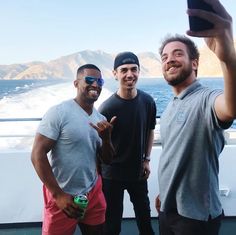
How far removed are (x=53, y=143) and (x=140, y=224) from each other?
3.15ft

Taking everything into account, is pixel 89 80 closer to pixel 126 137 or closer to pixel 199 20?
pixel 126 137

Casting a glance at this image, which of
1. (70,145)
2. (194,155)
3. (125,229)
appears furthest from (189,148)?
(125,229)

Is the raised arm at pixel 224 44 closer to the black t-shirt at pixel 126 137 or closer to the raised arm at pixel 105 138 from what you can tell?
the raised arm at pixel 105 138

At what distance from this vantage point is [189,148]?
1.09 meters

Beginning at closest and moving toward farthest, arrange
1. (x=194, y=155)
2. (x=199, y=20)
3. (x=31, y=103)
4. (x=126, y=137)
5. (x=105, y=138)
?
(x=199, y=20) → (x=194, y=155) → (x=105, y=138) → (x=126, y=137) → (x=31, y=103)

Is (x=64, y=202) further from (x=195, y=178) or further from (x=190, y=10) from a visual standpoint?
(x=190, y=10)

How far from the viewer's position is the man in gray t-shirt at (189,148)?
1043 mm

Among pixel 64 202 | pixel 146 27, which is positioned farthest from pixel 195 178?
pixel 146 27

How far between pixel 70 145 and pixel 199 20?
37.5 inches

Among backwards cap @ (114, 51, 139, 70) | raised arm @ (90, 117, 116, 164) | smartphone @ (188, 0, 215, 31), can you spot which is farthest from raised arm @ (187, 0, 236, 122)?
backwards cap @ (114, 51, 139, 70)

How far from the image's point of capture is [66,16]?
9.45 metres

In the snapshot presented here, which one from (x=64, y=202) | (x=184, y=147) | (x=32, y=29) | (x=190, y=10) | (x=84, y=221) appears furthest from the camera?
(x=32, y=29)

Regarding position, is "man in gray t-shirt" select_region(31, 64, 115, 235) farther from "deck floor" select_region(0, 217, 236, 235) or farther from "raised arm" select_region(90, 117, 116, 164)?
"deck floor" select_region(0, 217, 236, 235)

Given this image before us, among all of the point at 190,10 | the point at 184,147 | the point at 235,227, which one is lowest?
the point at 235,227
